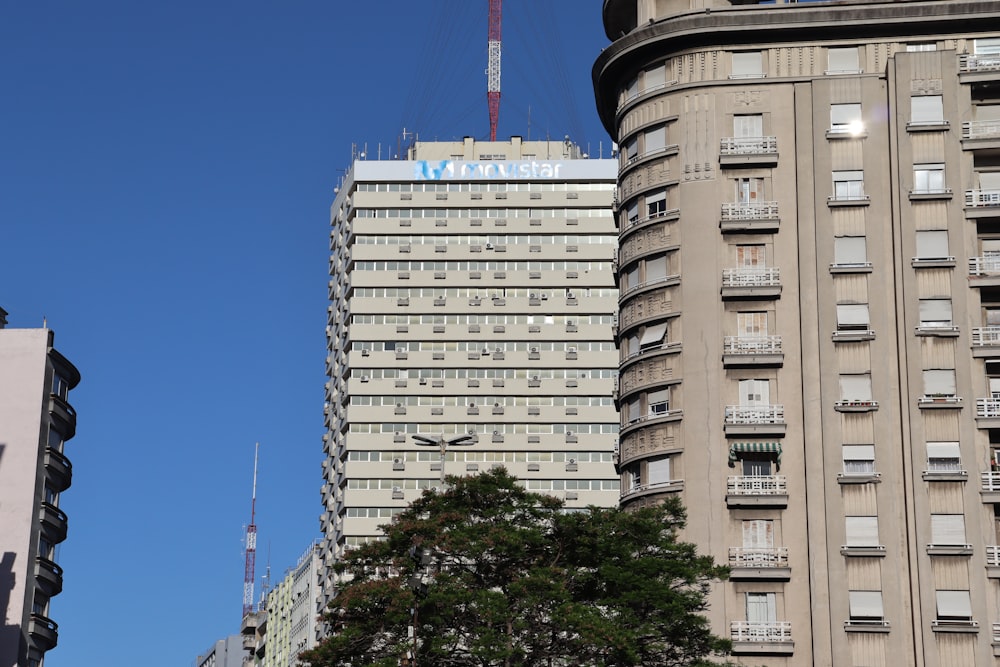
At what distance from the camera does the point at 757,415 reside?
85.7 m

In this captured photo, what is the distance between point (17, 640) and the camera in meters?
105

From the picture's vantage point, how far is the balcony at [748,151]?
292ft

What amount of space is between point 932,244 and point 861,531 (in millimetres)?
14879

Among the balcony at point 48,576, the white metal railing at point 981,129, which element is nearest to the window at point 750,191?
the white metal railing at point 981,129

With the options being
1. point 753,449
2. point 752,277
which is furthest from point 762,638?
point 752,277

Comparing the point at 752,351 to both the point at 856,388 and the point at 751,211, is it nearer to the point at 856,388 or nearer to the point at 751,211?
the point at 856,388

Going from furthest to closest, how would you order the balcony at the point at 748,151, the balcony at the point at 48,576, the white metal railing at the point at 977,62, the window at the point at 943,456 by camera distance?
the balcony at the point at 48,576, the balcony at the point at 748,151, the white metal railing at the point at 977,62, the window at the point at 943,456

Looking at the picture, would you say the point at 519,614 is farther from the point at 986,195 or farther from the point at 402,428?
the point at 402,428

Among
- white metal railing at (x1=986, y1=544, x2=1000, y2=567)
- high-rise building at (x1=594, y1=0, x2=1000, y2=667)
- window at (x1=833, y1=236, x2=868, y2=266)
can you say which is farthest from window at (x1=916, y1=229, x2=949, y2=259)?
white metal railing at (x1=986, y1=544, x2=1000, y2=567)

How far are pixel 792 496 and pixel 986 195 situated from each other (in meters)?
18.3

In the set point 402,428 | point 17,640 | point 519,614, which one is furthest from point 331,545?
point 519,614

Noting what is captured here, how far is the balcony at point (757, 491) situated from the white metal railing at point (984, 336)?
11.6 metres

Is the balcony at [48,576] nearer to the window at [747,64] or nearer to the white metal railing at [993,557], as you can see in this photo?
the window at [747,64]

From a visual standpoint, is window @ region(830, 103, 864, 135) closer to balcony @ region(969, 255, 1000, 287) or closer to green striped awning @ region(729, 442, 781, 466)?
balcony @ region(969, 255, 1000, 287)
